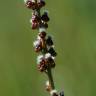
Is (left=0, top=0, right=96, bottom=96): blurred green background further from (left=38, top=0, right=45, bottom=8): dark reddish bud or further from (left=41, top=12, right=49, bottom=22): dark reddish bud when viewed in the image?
(left=38, top=0, right=45, bottom=8): dark reddish bud

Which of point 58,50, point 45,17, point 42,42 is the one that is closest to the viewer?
point 42,42

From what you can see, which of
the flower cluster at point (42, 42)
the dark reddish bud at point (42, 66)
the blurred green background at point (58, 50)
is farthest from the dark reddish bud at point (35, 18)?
the blurred green background at point (58, 50)

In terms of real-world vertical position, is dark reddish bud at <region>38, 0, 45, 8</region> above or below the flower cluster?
above

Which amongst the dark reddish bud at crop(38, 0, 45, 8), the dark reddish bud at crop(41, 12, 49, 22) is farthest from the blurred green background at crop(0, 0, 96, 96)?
the dark reddish bud at crop(38, 0, 45, 8)

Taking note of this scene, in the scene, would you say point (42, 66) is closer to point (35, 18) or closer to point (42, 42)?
point (42, 42)

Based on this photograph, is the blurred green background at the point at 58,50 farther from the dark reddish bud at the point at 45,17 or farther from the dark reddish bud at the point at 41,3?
the dark reddish bud at the point at 41,3

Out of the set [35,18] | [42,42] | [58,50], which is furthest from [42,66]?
[58,50]

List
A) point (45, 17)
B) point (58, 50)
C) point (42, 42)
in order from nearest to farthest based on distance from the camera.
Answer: point (42, 42) < point (45, 17) < point (58, 50)

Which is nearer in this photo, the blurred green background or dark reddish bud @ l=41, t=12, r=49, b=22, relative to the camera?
dark reddish bud @ l=41, t=12, r=49, b=22

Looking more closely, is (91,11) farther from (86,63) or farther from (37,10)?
(37,10)
